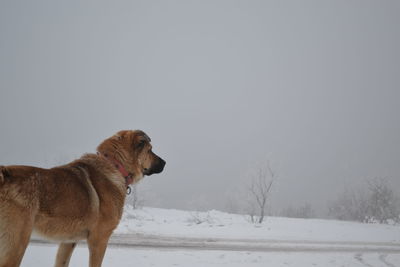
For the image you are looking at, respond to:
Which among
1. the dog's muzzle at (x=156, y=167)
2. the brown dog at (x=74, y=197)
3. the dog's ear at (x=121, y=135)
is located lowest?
the brown dog at (x=74, y=197)

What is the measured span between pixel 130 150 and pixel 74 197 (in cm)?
130

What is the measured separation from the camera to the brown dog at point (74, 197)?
3014mm

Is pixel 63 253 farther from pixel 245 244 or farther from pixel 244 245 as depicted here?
pixel 245 244

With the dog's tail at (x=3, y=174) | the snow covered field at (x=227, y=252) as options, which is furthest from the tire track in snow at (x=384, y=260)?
the dog's tail at (x=3, y=174)

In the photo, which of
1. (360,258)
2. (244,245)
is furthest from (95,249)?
(360,258)

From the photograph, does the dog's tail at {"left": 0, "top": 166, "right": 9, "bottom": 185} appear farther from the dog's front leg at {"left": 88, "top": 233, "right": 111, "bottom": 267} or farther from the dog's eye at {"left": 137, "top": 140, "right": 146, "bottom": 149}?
the dog's eye at {"left": 137, "top": 140, "right": 146, "bottom": 149}

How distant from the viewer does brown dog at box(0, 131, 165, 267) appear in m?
3.01

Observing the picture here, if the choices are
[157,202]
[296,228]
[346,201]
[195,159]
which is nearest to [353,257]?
[296,228]

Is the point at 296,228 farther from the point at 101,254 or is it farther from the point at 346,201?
the point at 346,201

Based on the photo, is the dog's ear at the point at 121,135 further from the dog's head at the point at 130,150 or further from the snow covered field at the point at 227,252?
the snow covered field at the point at 227,252

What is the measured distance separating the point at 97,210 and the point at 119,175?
69cm

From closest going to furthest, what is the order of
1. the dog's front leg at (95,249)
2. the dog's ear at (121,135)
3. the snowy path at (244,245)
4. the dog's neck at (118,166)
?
the dog's front leg at (95,249) < the dog's neck at (118,166) < the dog's ear at (121,135) < the snowy path at (244,245)

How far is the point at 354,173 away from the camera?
78812 millimetres

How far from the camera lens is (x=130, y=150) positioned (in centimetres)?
469
